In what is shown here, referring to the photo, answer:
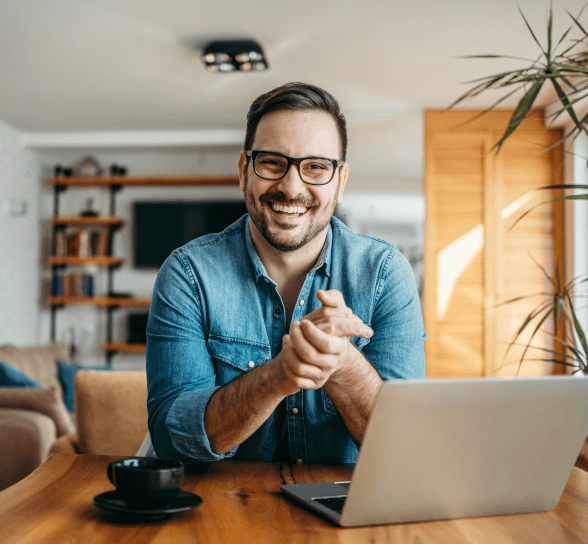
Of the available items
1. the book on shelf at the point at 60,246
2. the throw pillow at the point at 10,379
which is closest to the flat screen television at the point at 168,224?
the book on shelf at the point at 60,246

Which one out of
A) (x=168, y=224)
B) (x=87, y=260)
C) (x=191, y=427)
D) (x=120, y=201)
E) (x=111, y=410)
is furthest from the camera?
(x=120, y=201)

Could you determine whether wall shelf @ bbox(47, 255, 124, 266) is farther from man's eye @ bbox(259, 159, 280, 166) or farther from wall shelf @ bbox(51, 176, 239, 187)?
man's eye @ bbox(259, 159, 280, 166)

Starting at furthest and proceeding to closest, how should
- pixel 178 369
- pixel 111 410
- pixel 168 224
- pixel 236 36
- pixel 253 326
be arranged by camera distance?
pixel 168 224, pixel 236 36, pixel 111 410, pixel 253 326, pixel 178 369

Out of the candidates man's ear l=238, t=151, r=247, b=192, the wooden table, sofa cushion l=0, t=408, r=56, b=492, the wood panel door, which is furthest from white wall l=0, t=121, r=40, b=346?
the wooden table

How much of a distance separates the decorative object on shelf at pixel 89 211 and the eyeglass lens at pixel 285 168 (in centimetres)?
493

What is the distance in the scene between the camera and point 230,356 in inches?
46.1

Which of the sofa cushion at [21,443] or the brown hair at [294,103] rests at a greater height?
the brown hair at [294,103]

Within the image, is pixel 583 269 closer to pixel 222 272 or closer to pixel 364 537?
pixel 222 272

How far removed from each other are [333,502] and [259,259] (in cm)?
65

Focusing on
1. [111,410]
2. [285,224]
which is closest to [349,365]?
[285,224]

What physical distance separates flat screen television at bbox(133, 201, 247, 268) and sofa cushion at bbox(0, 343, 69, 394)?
4.94 feet

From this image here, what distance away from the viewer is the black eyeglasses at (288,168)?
1208mm

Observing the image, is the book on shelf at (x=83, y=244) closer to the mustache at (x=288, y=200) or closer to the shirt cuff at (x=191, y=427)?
the mustache at (x=288, y=200)

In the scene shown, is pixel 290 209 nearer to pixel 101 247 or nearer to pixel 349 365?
pixel 349 365
